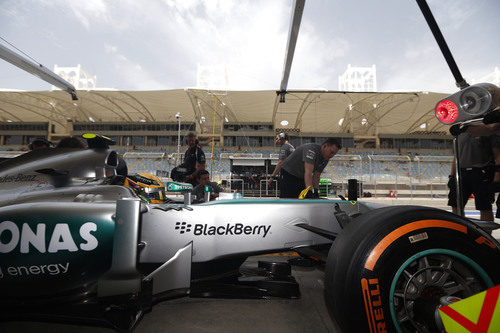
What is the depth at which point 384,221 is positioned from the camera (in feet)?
2.86

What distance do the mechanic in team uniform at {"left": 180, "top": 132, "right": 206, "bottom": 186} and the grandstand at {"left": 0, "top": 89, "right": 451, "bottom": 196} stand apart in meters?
18.9

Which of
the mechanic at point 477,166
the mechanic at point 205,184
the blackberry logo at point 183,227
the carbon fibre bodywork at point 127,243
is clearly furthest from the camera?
the mechanic at point 205,184

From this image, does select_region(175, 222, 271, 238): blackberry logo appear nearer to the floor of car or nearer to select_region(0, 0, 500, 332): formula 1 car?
select_region(0, 0, 500, 332): formula 1 car

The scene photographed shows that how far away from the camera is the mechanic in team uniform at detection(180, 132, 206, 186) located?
410cm

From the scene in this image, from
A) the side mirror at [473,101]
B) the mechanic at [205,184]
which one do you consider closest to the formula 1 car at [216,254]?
the side mirror at [473,101]

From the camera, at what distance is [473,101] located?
1.40m

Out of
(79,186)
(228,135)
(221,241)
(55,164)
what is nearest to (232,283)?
(221,241)

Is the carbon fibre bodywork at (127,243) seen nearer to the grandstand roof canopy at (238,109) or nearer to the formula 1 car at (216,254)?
the formula 1 car at (216,254)

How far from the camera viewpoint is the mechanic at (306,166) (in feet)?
9.68

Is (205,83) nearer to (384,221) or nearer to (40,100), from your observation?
(40,100)

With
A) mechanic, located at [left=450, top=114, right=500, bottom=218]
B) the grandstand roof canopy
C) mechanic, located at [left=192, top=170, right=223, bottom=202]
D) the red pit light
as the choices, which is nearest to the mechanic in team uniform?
mechanic, located at [left=192, top=170, right=223, bottom=202]

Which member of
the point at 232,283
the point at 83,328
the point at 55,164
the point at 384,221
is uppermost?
the point at 55,164

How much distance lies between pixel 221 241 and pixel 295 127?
1114 inches

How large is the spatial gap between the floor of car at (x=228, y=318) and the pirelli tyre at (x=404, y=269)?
18.2 inches
